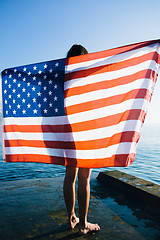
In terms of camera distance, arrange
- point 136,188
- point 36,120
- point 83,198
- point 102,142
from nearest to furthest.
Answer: point 83,198, point 102,142, point 36,120, point 136,188

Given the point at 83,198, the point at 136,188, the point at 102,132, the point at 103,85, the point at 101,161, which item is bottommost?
the point at 136,188

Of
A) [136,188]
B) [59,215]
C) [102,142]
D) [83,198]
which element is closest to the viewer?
[83,198]

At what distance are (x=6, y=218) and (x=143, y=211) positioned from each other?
1787mm

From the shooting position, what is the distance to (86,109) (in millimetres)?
2023

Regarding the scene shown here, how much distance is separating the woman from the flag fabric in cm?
9

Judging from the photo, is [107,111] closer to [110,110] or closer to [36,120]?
[110,110]

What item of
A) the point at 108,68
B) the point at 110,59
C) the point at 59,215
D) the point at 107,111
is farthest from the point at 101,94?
the point at 59,215

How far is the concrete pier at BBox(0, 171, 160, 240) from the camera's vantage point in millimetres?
1871

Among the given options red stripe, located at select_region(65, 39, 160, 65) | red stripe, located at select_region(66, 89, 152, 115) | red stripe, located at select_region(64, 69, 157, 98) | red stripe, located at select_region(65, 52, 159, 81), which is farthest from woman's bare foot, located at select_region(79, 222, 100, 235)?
red stripe, located at select_region(65, 39, 160, 65)

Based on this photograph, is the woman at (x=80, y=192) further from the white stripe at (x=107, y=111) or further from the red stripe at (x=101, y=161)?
the white stripe at (x=107, y=111)

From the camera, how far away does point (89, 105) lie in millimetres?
2027

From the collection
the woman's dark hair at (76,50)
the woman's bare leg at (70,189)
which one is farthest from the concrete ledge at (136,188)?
the woman's dark hair at (76,50)

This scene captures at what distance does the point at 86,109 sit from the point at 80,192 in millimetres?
892

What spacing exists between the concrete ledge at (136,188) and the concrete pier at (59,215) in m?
0.07
